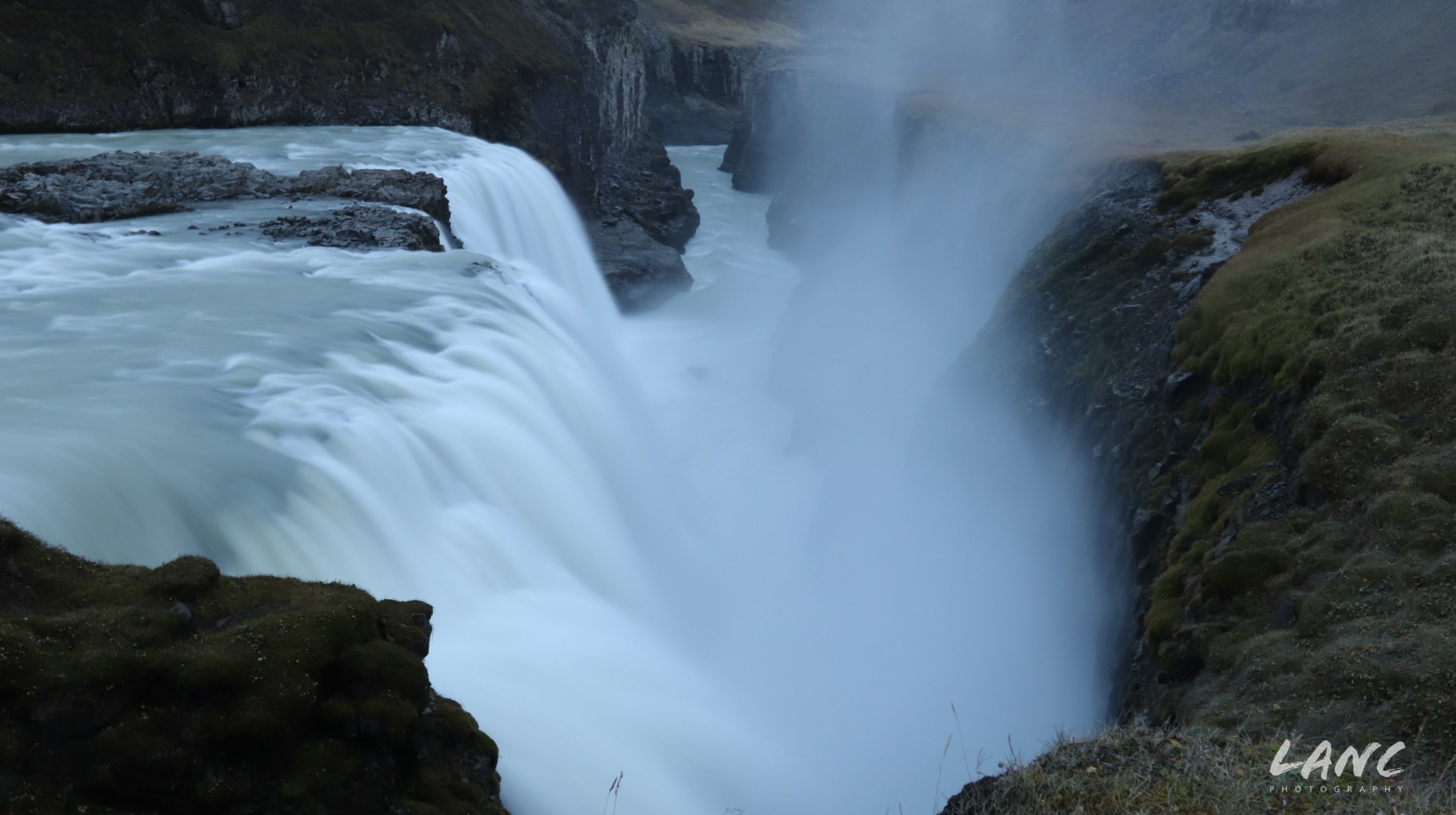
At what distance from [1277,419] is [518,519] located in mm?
12471

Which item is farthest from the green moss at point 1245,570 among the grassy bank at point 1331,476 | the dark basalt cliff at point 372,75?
the dark basalt cliff at point 372,75

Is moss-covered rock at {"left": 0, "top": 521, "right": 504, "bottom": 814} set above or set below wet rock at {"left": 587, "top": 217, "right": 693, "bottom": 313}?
above

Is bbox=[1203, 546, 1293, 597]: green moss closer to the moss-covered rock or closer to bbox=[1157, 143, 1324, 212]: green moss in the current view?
the moss-covered rock

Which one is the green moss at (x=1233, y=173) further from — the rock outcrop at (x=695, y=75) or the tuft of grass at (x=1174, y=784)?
the rock outcrop at (x=695, y=75)

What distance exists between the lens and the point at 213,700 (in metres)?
6.89

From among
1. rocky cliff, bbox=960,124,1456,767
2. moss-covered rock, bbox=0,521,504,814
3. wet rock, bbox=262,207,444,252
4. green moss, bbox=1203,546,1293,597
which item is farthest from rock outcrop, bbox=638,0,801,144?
moss-covered rock, bbox=0,521,504,814

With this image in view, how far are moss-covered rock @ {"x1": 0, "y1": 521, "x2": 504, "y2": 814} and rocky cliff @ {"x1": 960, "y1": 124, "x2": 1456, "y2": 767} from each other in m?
8.15

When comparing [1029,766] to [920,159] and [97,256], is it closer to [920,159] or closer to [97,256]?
[97,256]

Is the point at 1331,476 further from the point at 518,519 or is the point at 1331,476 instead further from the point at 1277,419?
the point at 518,519

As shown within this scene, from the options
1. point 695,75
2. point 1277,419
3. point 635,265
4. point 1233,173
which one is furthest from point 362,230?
point 695,75

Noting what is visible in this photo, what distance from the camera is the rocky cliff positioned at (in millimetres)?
10719

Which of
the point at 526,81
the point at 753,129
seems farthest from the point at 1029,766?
the point at 753,129

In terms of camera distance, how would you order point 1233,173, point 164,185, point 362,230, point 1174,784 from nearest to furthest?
point 1174,784, point 362,230, point 164,185, point 1233,173

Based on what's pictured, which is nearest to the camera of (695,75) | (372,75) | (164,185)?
(164,185)
